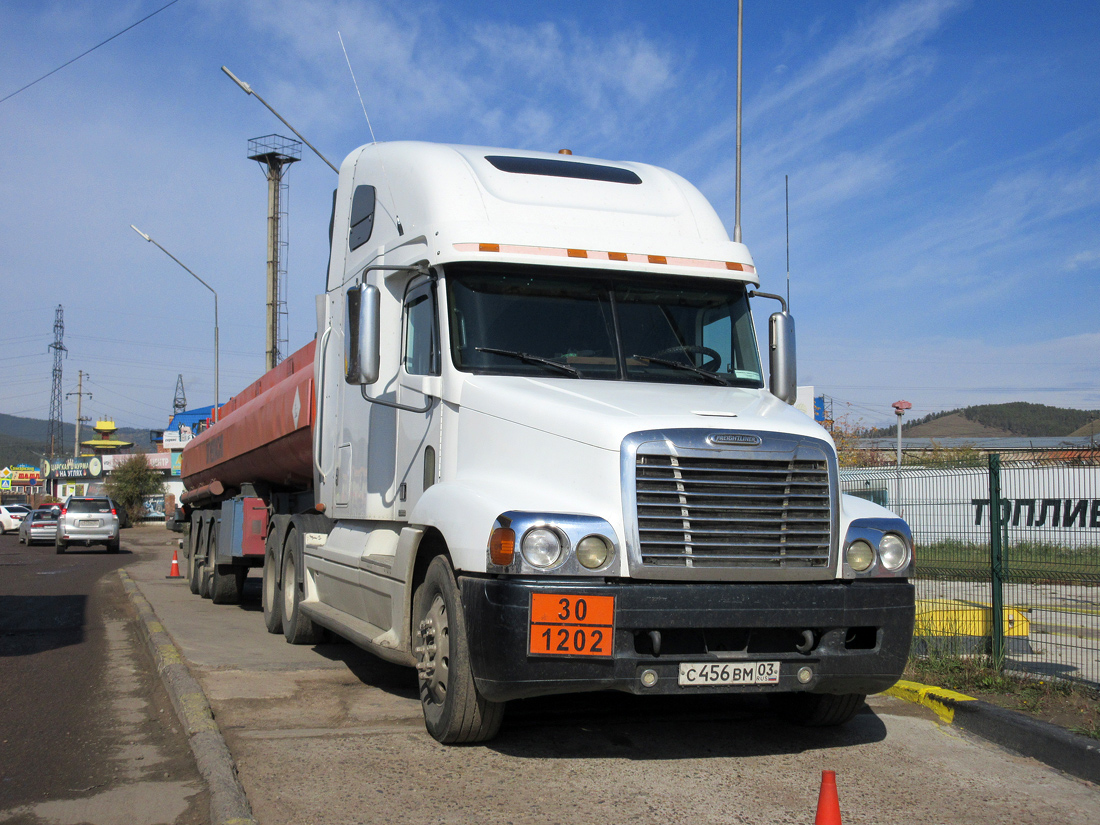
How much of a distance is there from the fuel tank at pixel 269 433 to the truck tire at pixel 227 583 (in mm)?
1134

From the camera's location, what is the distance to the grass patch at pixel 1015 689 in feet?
20.2

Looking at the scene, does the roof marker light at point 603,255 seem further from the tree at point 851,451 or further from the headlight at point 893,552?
the tree at point 851,451

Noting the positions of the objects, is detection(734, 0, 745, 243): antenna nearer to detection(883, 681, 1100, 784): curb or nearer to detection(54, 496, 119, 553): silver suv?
detection(883, 681, 1100, 784): curb

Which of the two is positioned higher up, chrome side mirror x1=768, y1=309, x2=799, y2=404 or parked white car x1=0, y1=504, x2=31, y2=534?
chrome side mirror x1=768, y1=309, x2=799, y2=404

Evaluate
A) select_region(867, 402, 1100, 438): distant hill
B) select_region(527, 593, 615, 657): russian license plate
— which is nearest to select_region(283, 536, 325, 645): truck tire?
select_region(527, 593, 615, 657): russian license plate

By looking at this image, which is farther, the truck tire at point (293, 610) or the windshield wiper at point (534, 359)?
the truck tire at point (293, 610)

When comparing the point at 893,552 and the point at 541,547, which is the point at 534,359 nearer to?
the point at 541,547

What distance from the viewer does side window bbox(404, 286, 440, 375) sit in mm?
6480

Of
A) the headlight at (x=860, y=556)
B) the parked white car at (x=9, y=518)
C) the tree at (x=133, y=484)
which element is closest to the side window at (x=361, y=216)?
the headlight at (x=860, y=556)

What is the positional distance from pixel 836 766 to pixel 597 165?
439 cm

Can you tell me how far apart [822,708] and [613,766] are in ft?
5.09

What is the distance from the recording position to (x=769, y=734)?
6.28 m

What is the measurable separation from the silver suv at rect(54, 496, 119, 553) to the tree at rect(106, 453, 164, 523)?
33028mm

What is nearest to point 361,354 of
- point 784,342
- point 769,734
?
point 784,342
